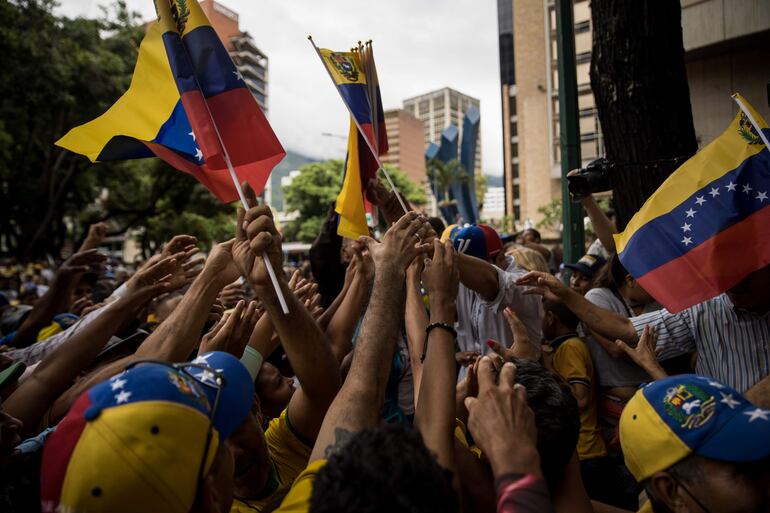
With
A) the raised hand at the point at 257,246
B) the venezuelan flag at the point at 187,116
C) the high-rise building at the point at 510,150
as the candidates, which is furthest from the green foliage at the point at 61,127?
the high-rise building at the point at 510,150

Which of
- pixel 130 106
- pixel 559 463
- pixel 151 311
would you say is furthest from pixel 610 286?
pixel 151 311

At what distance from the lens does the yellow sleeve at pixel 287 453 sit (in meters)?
2.17

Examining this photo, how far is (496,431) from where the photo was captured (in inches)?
57.5

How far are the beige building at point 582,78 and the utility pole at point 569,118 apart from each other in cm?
215

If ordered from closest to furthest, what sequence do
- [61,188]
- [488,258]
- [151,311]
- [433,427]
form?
[433,427] < [488,258] < [151,311] < [61,188]

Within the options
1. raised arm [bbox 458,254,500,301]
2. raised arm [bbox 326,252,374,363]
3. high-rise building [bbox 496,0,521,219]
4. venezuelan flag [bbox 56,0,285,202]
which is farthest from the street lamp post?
high-rise building [bbox 496,0,521,219]

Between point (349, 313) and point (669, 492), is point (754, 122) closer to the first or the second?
point (669, 492)

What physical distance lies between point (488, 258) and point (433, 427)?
192cm

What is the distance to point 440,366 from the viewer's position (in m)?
1.76

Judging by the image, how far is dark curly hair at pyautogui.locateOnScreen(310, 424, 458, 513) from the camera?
1090 millimetres

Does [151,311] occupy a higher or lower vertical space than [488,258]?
lower

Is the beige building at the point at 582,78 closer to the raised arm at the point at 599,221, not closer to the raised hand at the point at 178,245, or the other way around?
the raised arm at the point at 599,221

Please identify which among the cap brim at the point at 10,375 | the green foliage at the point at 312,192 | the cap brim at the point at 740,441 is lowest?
the cap brim at the point at 740,441

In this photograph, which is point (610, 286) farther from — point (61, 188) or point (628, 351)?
point (61, 188)
